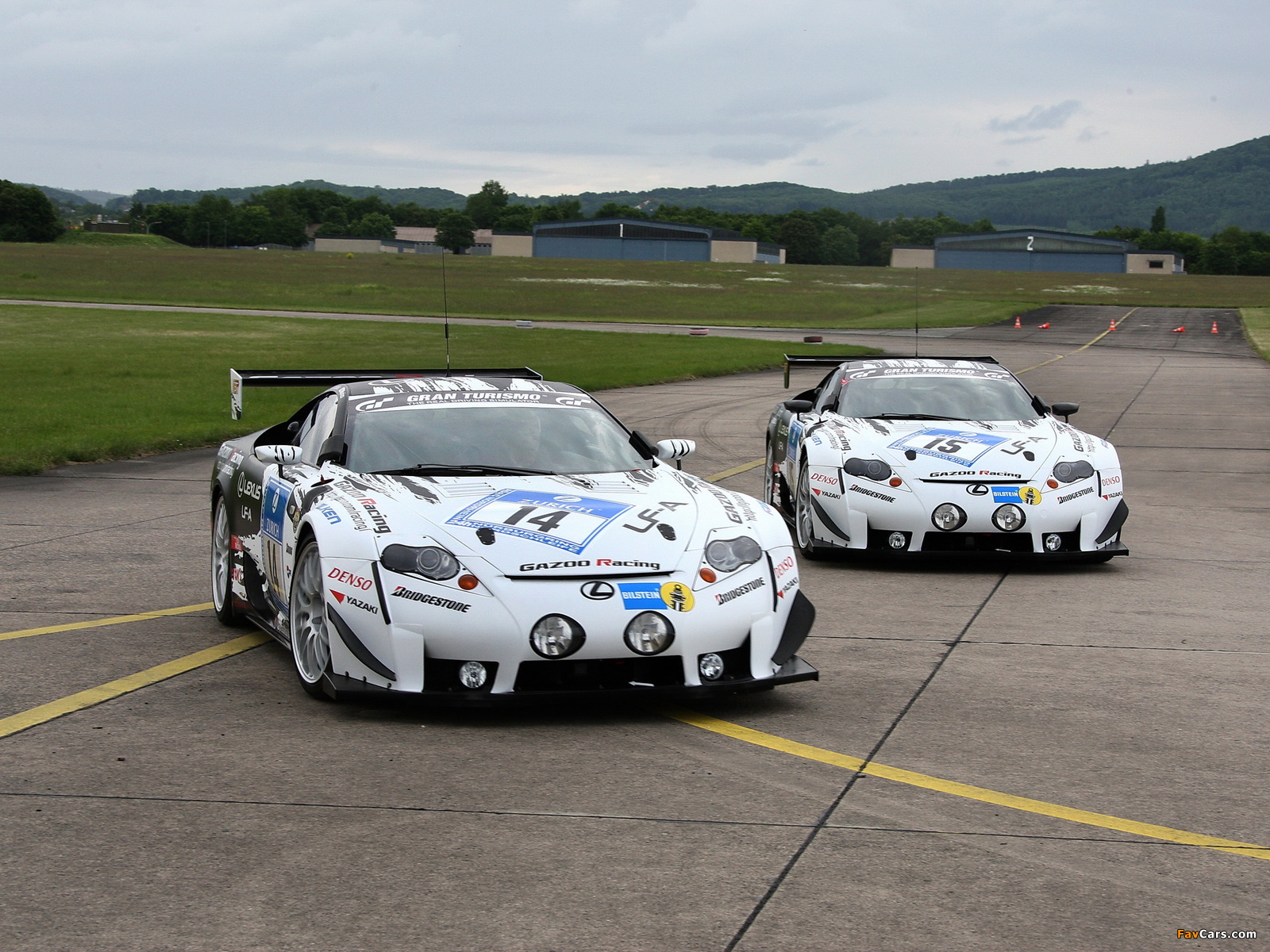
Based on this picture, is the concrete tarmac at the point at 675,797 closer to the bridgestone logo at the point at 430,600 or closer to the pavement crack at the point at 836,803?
the pavement crack at the point at 836,803

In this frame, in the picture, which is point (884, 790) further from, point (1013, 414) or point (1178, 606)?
point (1013, 414)

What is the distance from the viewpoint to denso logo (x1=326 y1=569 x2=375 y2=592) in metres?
5.70

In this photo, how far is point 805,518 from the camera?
10.1 metres

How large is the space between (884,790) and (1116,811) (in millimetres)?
734

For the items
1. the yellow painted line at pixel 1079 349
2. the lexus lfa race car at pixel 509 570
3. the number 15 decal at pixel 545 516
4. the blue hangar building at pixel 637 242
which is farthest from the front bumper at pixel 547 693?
the blue hangar building at pixel 637 242

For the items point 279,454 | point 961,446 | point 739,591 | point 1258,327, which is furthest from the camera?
point 1258,327

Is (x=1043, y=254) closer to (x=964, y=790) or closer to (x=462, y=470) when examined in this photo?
(x=462, y=470)

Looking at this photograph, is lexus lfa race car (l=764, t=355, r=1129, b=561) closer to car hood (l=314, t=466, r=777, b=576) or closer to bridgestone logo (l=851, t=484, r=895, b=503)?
bridgestone logo (l=851, t=484, r=895, b=503)

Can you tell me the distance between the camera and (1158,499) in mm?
13562

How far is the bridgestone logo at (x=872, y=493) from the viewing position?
9.69 meters

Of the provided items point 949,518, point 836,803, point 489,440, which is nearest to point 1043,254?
point 949,518

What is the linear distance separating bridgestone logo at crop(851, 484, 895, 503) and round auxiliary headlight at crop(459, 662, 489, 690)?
4.71 meters

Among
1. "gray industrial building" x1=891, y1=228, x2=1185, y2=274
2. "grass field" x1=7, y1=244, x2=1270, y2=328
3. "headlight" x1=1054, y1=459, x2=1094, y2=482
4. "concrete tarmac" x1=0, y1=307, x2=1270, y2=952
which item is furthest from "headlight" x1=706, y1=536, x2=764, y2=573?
"gray industrial building" x1=891, y1=228, x2=1185, y2=274

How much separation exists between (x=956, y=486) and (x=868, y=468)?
0.61 metres
